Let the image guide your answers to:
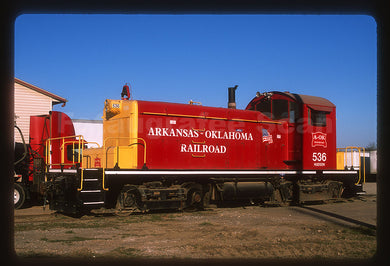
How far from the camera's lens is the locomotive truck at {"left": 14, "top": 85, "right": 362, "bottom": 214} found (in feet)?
37.8

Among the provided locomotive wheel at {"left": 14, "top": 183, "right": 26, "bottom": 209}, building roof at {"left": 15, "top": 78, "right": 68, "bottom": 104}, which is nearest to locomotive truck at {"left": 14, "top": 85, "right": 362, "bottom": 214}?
locomotive wheel at {"left": 14, "top": 183, "right": 26, "bottom": 209}

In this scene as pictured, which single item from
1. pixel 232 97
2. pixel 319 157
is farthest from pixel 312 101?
pixel 232 97

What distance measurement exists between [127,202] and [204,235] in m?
3.77

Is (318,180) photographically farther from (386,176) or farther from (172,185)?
(386,176)

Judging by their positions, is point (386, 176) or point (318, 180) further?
point (318, 180)

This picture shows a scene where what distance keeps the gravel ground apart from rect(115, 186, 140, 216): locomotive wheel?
0.23 meters

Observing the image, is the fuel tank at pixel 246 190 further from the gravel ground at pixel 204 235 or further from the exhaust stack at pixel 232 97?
the exhaust stack at pixel 232 97

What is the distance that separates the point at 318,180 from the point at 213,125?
5284 millimetres

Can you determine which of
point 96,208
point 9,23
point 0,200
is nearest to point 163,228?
point 96,208

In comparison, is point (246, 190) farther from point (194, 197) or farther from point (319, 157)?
point (319, 157)

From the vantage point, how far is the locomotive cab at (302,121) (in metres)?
14.5

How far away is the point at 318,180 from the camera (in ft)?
50.8

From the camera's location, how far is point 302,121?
1451cm

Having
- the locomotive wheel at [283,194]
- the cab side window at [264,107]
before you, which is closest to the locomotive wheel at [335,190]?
the locomotive wheel at [283,194]
